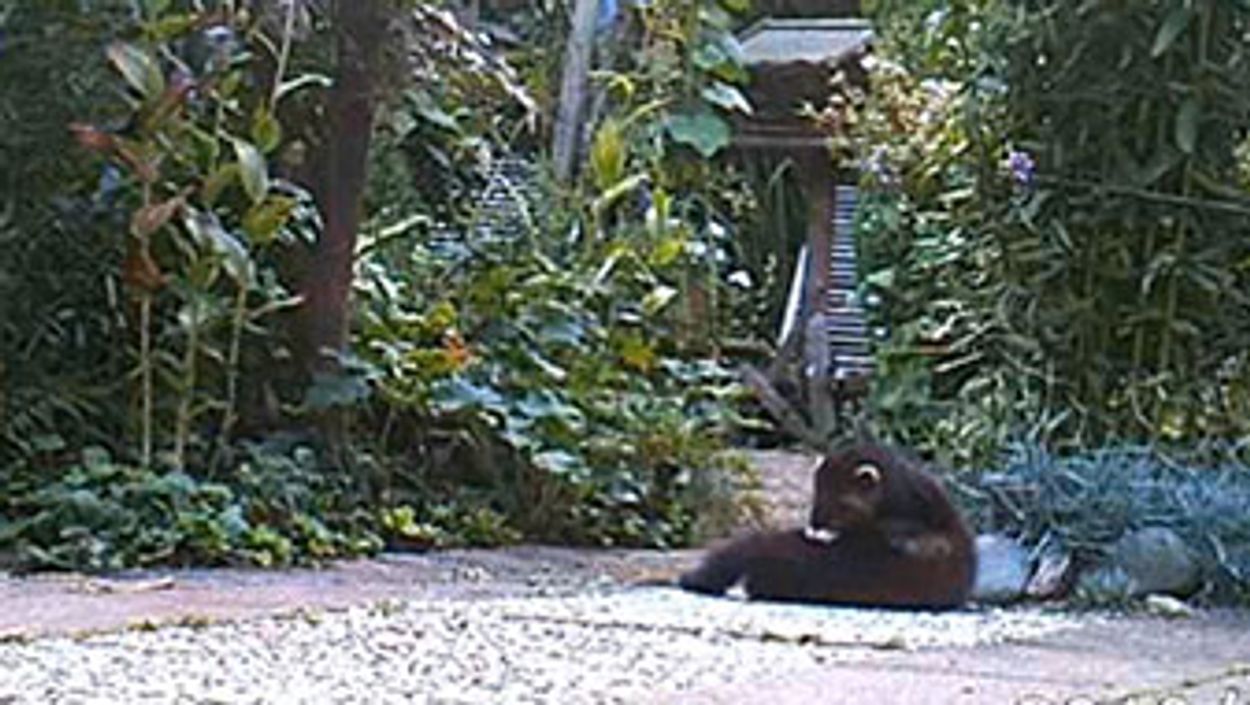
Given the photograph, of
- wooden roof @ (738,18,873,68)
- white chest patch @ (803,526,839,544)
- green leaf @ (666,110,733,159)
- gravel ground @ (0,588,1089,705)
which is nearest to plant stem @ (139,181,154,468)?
gravel ground @ (0,588,1089,705)

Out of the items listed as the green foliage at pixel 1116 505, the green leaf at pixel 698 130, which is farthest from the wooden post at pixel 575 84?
the green foliage at pixel 1116 505

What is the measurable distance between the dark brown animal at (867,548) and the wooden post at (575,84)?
12.7 feet

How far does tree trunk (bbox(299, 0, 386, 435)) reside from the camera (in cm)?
642

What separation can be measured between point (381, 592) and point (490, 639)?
0.94 meters

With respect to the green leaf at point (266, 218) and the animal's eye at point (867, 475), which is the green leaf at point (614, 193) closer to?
the green leaf at point (266, 218)

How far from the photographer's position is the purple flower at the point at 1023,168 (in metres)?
6.19

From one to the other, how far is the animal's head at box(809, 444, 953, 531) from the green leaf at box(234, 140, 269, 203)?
4.67 feet

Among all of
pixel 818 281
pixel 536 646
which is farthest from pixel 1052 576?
pixel 818 281

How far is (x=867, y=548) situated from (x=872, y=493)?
0.34ft

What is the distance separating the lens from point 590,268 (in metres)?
7.36

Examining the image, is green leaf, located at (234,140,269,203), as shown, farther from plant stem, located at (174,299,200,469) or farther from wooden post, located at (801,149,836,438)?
wooden post, located at (801,149,836,438)

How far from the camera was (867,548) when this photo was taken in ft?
16.7

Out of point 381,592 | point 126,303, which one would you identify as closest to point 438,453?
point 126,303

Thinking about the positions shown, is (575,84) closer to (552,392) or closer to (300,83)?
(552,392)
